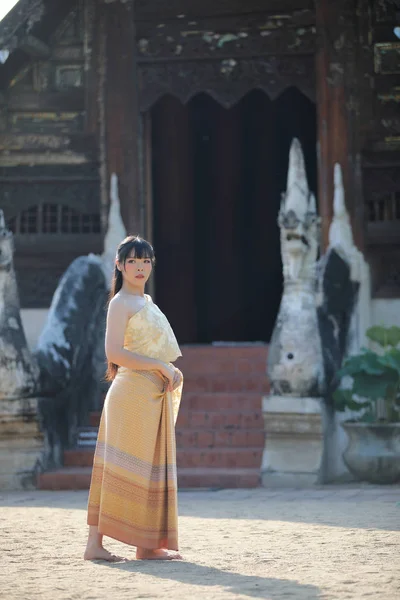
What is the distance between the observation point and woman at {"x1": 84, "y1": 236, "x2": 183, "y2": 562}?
555cm

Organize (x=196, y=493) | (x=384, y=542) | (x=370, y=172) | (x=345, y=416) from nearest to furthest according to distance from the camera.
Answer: (x=384, y=542) < (x=196, y=493) < (x=345, y=416) < (x=370, y=172)

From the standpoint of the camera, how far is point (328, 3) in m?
11.8

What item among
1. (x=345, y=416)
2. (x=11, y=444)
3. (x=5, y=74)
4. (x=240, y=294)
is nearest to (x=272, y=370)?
(x=345, y=416)

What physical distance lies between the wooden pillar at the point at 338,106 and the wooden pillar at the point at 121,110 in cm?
199

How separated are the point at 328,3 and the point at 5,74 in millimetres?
3599

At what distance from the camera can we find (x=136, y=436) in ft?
18.4

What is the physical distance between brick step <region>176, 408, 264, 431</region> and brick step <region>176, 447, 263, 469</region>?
45 cm

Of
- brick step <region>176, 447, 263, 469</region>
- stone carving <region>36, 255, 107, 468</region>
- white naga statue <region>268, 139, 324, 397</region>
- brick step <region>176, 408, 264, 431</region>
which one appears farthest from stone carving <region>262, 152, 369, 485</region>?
stone carving <region>36, 255, 107, 468</region>

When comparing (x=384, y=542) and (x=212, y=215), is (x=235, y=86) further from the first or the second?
(x=384, y=542)

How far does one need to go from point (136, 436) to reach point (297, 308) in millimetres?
4138

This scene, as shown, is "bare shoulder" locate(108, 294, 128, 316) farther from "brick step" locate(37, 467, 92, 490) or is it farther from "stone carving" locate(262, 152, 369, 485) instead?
"brick step" locate(37, 467, 92, 490)

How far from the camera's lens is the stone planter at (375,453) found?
915 cm

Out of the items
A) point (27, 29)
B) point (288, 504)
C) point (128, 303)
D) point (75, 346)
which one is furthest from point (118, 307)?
point (27, 29)

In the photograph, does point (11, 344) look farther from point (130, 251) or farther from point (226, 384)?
point (130, 251)
